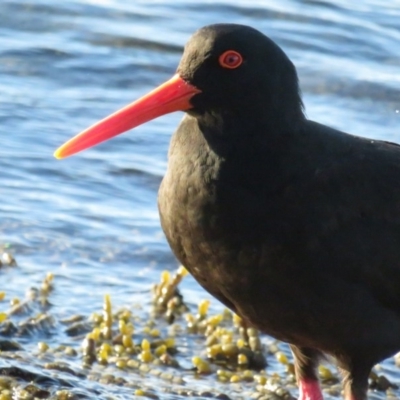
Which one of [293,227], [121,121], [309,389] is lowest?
[309,389]

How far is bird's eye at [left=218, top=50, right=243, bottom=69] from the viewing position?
17.0ft

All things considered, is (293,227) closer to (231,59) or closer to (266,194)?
(266,194)

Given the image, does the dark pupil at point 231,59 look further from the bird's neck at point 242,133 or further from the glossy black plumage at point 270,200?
the bird's neck at point 242,133

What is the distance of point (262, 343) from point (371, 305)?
1588 mm

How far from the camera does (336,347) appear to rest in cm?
555

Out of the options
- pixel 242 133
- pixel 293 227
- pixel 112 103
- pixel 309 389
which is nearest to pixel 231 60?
pixel 242 133

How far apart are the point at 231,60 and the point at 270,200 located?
2.13ft

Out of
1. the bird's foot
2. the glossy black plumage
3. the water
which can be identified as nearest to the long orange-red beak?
the glossy black plumage

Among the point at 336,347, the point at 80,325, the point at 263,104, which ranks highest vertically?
the point at 263,104

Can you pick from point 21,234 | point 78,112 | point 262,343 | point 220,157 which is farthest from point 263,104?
point 78,112

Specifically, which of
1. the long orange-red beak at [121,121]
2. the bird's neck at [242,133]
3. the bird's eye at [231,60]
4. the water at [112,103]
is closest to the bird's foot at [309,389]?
the water at [112,103]

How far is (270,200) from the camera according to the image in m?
5.21

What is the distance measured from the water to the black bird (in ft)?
5.48

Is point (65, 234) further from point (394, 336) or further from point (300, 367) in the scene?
point (394, 336)
